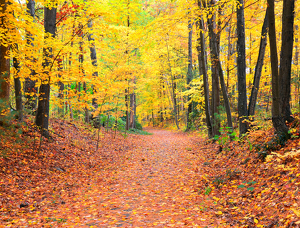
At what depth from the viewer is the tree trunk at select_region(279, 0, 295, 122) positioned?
5.01 meters

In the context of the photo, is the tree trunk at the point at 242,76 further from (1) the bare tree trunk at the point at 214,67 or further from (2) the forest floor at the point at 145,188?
(1) the bare tree trunk at the point at 214,67

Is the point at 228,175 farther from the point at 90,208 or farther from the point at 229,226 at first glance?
the point at 90,208

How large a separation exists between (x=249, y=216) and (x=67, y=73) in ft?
22.9

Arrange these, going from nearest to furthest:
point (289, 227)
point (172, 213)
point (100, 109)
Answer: point (289, 227)
point (172, 213)
point (100, 109)

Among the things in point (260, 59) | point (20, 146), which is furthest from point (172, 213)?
point (260, 59)

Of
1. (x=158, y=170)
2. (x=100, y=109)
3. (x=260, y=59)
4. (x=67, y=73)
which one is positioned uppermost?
(x=260, y=59)

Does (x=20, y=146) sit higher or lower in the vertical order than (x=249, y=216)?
higher

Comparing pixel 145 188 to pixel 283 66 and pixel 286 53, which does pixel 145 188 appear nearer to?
pixel 283 66

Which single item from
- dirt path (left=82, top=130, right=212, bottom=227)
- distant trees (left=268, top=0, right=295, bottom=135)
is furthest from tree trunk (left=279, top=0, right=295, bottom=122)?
dirt path (left=82, top=130, right=212, bottom=227)

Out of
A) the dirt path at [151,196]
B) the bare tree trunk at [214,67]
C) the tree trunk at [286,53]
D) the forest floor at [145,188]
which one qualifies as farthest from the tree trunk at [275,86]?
the bare tree trunk at [214,67]

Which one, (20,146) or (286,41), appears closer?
(286,41)

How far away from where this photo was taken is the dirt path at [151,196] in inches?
154

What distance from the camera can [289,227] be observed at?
8.83ft

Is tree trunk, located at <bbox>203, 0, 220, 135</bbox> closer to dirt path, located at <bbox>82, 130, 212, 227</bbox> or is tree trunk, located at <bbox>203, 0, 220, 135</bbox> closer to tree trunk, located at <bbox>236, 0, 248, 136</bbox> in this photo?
tree trunk, located at <bbox>236, 0, 248, 136</bbox>
